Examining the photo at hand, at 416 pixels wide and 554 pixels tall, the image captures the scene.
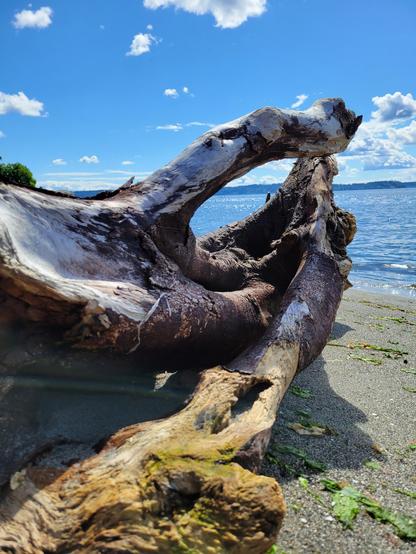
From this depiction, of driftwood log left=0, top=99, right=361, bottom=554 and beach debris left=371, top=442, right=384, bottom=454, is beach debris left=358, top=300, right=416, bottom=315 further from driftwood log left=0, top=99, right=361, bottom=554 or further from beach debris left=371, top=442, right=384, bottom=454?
beach debris left=371, top=442, right=384, bottom=454

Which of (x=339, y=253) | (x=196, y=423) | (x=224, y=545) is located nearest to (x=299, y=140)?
(x=339, y=253)

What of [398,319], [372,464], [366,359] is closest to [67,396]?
[372,464]

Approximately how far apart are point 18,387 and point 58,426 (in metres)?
0.45

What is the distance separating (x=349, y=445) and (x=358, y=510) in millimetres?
798

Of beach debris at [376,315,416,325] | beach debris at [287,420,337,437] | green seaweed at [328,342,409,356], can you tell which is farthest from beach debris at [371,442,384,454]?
beach debris at [376,315,416,325]

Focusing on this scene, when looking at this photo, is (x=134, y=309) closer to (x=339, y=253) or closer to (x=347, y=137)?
(x=339, y=253)

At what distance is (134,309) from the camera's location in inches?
113

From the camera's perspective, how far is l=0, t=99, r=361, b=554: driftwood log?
182 centimetres

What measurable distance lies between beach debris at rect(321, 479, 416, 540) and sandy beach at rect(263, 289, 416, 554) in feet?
0.11

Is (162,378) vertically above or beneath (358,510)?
above

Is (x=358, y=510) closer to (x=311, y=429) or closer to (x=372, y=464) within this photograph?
(x=372, y=464)

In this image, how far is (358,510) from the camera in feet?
8.09

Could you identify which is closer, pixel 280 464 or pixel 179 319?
pixel 280 464

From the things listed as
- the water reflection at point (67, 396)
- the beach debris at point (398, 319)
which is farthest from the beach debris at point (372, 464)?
the beach debris at point (398, 319)
